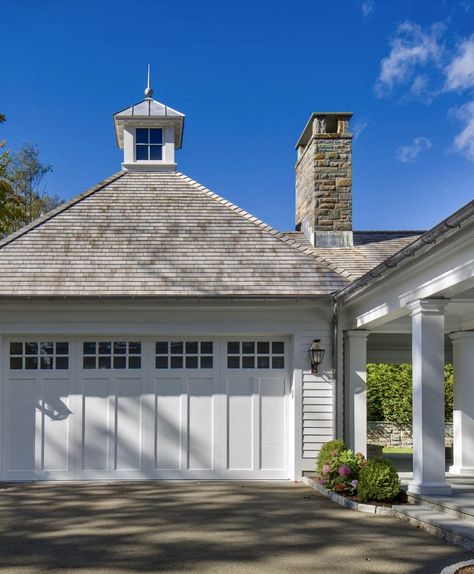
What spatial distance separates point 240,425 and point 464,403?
406 centimetres

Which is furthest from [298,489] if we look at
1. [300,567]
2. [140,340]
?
[300,567]

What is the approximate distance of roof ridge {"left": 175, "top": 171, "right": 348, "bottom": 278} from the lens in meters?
11.9

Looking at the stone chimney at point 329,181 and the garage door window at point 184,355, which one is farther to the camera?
the stone chimney at point 329,181

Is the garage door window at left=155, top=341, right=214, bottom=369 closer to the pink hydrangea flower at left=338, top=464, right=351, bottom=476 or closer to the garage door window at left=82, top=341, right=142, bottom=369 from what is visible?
the garage door window at left=82, top=341, right=142, bottom=369

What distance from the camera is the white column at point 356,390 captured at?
36.0 feet

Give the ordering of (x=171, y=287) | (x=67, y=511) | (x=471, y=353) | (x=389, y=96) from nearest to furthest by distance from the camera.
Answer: (x=67, y=511)
(x=171, y=287)
(x=471, y=353)
(x=389, y=96)

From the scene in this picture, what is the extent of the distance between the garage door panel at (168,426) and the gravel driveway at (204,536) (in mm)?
1166

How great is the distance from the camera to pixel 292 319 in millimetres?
11312

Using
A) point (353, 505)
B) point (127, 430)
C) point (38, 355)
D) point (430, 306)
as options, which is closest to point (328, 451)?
point (353, 505)

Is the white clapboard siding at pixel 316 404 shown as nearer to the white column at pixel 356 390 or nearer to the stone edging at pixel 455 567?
the white column at pixel 356 390

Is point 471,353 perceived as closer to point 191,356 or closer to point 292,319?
point 292,319

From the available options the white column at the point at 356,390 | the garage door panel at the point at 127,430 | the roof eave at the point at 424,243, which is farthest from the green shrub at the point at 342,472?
the garage door panel at the point at 127,430

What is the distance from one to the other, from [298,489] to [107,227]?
18.1 ft

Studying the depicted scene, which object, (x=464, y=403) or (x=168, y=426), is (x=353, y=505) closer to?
(x=168, y=426)
